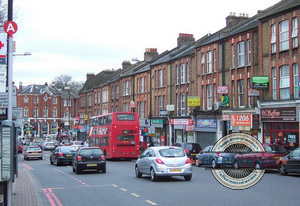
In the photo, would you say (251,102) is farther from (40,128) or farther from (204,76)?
(40,128)

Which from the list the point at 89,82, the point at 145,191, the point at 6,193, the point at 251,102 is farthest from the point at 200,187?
the point at 89,82

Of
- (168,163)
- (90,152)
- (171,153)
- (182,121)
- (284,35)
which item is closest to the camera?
(168,163)

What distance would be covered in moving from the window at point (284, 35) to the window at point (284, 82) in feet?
4.95

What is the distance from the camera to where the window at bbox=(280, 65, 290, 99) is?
31.4 metres

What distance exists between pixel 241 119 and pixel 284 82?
19.3 ft

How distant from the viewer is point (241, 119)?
36.4 m

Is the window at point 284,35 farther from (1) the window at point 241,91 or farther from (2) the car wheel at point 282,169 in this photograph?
(2) the car wheel at point 282,169

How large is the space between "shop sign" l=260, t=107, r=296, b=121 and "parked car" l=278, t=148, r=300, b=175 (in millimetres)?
8384

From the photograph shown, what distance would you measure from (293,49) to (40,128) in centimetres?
9969

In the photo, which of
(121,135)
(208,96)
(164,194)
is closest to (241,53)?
(208,96)

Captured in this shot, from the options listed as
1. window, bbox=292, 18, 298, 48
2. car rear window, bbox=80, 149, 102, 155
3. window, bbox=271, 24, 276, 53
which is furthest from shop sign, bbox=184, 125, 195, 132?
car rear window, bbox=80, 149, 102, 155

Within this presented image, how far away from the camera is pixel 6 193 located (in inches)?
414

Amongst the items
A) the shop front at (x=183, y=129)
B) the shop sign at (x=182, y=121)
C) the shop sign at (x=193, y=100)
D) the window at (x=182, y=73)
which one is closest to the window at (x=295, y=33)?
the shop sign at (x=193, y=100)

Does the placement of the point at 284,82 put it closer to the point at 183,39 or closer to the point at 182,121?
the point at 182,121
